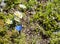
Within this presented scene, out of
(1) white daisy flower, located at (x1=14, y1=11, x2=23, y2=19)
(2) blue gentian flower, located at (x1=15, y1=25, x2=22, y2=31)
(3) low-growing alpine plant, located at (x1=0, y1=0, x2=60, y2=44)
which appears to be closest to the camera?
(3) low-growing alpine plant, located at (x1=0, y1=0, x2=60, y2=44)

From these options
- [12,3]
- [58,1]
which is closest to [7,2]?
[12,3]

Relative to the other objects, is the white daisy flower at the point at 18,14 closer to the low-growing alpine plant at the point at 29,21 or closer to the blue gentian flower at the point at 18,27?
the low-growing alpine plant at the point at 29,21

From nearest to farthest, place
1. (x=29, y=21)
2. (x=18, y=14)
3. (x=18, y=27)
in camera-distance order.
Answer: (x=18, y=27) → (x=29, y=21) → (x=18, y=14)

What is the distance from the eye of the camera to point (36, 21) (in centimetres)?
489

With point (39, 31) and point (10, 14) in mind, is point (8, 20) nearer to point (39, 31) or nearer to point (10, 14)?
point (10, 14)

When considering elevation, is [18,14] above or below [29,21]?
above

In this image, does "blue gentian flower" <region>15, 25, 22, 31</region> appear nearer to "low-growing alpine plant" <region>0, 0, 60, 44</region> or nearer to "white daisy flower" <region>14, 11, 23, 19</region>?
"low-growing alpine plant" <region>0, 0, 60, 44</region>

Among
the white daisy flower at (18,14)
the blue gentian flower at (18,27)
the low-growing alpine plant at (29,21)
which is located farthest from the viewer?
the white daisy flower at (18,14)

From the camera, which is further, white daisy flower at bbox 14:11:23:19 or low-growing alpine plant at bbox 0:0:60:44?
white daisy flower at bbox 14:11:23:19

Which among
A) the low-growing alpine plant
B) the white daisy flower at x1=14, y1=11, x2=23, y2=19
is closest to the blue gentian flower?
the low-growing alpine plant

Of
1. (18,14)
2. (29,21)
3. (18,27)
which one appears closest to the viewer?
(18,27)

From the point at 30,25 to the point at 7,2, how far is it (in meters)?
0.89

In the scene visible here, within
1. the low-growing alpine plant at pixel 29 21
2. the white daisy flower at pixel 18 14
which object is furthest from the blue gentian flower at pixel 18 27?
the white daisy flower at pixel 18 14

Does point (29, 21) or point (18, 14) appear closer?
point (29, 21)
